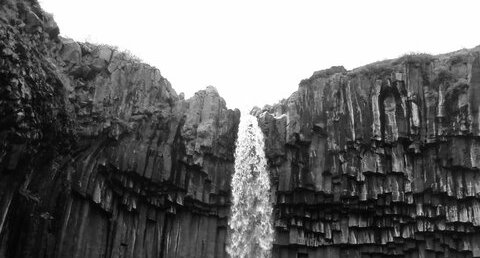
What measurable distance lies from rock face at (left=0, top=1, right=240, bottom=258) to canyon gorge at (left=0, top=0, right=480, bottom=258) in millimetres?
78

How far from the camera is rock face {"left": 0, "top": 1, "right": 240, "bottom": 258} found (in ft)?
51.8

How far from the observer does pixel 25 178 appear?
16.4 metres

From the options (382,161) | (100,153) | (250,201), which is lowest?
(250,201)

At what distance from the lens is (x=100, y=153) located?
70.9 ft

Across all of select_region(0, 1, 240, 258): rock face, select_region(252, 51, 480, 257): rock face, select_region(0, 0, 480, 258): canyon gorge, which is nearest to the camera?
select_region(0, 1, 240, 258): rock face

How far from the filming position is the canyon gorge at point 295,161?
71.3 ft

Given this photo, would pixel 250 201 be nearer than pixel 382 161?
No

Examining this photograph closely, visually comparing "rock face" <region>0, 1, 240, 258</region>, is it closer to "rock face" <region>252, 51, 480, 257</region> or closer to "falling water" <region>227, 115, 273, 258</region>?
"falling water" <region>227, 115, 273, 258</region>

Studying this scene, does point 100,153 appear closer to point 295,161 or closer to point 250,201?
point 250,201

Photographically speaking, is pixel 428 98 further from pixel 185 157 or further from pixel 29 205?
pixel 29 205

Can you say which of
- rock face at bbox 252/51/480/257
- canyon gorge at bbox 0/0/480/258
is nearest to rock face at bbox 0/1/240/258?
canyon gorge at bbox 0/0/480/258

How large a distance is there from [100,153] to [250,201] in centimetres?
821

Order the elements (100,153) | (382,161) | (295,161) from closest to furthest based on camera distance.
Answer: (100,153) → (382,161) → (295,161)

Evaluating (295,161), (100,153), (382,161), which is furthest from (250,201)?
(100,153)
